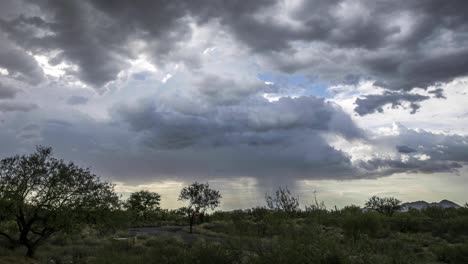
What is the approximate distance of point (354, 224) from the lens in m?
31.1

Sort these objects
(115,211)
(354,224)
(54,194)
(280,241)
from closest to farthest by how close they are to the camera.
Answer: (280,241)
(54,194)
(115,211)
(354,224)

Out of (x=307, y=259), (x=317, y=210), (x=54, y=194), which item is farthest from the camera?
(x=54, y=194)

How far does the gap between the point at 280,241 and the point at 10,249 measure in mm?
18488

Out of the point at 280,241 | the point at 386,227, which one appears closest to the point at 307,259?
the point at 280,241

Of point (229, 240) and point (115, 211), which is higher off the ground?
point (115, 211)

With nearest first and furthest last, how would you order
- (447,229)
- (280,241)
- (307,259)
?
(307,259), (280,241), (447,229)

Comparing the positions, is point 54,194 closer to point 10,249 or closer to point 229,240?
point 10,249

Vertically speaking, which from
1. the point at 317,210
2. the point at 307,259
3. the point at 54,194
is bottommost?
the point at 307,259

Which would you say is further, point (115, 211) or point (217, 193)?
point (217, 193)

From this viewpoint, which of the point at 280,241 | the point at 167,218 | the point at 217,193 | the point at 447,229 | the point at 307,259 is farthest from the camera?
the point at 167,218

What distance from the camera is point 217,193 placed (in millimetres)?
57250

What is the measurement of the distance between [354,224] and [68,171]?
19.7 m

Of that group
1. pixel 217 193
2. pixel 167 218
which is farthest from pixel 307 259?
pixel 167 218

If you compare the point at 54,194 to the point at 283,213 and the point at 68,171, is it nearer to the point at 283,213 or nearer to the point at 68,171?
the point at 68,171
